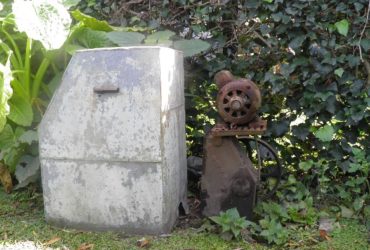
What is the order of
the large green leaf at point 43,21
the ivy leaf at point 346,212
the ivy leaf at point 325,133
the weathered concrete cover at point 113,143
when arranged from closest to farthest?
the weathered concrete cover at point 113,143 → the large green leaf at point 43,21 → the ivy leaf at point 346,212 → the ivy leaf at point 325,133

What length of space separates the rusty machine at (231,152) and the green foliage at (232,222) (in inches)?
5.5

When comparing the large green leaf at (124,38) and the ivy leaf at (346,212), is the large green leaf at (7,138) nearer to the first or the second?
the large green leaf at (124,38)

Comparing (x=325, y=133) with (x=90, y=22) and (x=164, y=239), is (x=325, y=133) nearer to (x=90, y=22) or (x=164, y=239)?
Answer: (x=164, y=239)

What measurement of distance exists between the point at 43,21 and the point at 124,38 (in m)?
0.47

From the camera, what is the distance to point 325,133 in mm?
2428

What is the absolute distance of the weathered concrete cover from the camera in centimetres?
194

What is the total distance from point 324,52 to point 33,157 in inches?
73.8

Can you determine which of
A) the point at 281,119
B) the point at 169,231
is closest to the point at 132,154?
the point at 169,231

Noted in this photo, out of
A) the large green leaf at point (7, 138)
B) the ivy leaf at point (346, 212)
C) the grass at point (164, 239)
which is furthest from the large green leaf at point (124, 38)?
the ivy leaf at point (346, 212)

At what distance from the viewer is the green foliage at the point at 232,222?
2021 millimetres

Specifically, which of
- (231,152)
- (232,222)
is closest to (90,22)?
(231,152)

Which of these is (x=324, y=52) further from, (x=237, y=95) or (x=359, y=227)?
(x=359, y=227)

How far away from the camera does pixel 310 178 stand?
2596mm

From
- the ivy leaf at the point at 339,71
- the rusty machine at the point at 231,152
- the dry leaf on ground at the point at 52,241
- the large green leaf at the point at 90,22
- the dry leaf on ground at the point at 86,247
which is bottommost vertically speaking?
the dry leaf on ground at the point at 86,247
